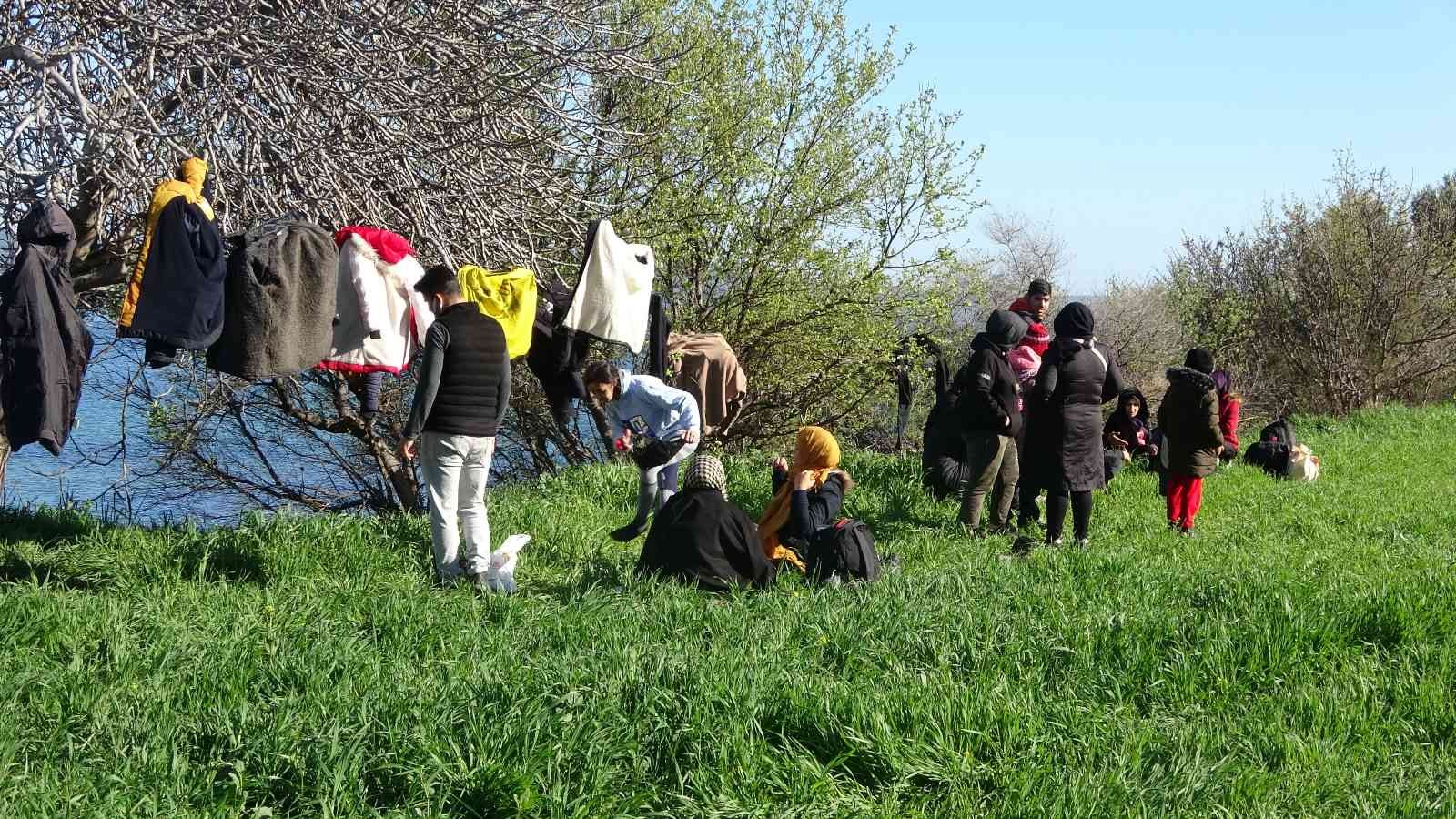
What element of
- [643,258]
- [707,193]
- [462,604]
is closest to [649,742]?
[462,604]

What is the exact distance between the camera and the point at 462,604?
19.1ft

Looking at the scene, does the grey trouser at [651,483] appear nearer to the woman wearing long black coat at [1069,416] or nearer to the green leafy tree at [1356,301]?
the woman wearing long black coat at [1069,416]

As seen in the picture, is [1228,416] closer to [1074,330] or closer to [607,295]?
[1074,330]

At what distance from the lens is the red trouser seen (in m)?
9.12

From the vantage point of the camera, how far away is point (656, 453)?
7570 millimetres

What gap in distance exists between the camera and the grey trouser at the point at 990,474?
8320 mm

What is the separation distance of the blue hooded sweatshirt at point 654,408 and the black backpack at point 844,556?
1439mm

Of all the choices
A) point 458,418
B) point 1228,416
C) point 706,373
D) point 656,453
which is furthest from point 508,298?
point 1228,416

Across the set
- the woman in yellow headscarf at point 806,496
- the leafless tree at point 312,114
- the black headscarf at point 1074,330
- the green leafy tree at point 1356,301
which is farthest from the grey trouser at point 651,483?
the green leafy tree at point 1356,301

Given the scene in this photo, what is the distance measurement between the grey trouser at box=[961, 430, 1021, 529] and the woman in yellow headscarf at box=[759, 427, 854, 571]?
1.56 m

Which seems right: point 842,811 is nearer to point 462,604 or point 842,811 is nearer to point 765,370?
point 462,604

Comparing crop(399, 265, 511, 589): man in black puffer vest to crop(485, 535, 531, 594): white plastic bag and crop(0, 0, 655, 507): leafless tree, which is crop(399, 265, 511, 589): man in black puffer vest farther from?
crop(0, 0, 655, 507): leafless tree

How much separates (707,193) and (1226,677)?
11.1 meters

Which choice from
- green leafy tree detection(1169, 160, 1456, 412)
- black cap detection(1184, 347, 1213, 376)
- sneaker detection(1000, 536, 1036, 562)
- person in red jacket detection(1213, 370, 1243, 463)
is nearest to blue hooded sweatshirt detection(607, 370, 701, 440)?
sneaker detection(1000, 536, 1036, 562)
